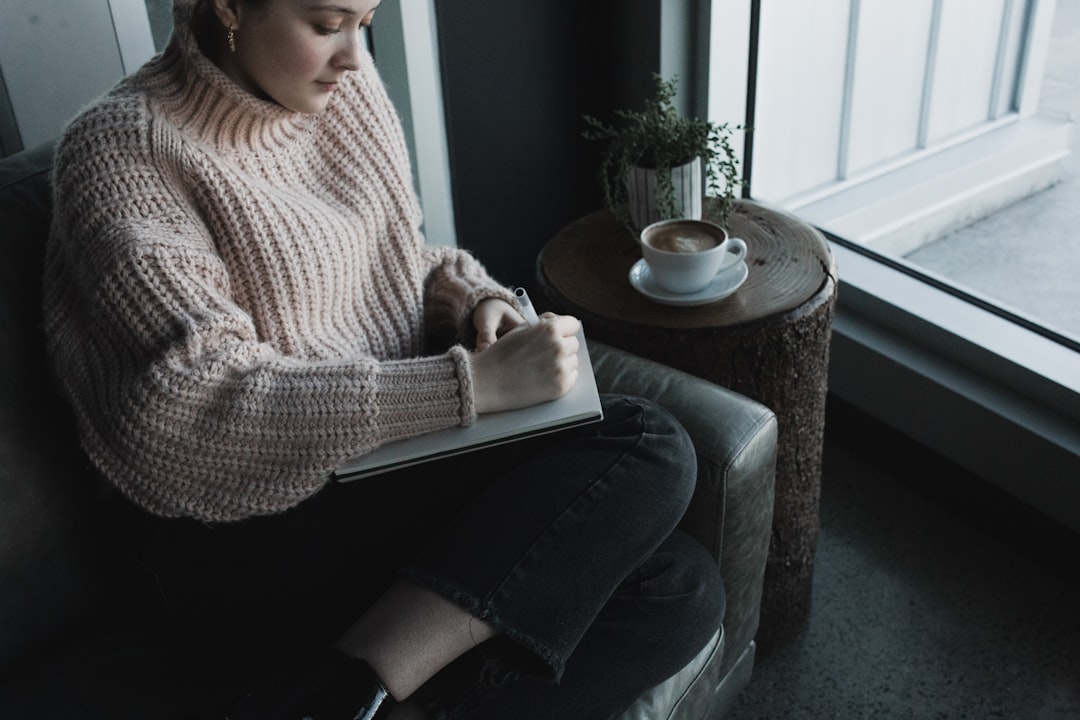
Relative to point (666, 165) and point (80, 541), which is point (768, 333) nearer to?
point (666, 165)

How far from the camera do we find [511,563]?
1012mm

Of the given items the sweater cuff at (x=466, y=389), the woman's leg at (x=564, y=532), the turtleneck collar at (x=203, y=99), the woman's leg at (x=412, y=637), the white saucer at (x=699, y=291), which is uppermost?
the turtleneck collar at (x=203, y=99)

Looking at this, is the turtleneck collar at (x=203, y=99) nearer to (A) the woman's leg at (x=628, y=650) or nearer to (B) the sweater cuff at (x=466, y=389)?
(B) the sweater cuff at (x=466, y=389)

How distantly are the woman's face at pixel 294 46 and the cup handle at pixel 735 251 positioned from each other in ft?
2.01

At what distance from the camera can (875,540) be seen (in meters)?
1.74

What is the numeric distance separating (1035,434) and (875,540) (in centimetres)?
33

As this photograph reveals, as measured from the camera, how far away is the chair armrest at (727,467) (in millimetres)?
1166

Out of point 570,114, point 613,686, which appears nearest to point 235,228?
point 613,686

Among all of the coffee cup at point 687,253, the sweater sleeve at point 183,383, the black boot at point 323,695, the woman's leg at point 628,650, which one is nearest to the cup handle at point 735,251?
the coffee cup at point 687,253

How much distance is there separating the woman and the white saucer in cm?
26

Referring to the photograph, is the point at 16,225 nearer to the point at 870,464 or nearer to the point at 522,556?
the point at 522,556

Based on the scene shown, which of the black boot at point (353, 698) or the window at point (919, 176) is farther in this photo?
the window at point (919, 176)

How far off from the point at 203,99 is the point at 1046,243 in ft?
4.79

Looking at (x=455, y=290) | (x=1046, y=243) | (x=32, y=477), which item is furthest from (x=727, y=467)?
(x=1046, y=243)
